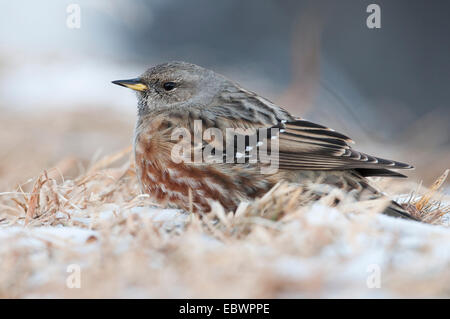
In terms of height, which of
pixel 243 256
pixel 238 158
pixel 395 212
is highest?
pixel 238 158

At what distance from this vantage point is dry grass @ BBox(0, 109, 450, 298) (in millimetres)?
2252

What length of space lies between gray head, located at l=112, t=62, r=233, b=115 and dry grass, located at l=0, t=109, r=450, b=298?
5.38ft

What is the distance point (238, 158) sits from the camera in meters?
3.70

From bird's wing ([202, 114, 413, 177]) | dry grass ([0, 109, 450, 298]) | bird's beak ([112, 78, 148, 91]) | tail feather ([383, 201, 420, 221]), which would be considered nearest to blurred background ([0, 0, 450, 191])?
bird's beak ([112, 78, 148, 91])

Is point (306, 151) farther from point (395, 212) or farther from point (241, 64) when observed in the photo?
point (241, 64)

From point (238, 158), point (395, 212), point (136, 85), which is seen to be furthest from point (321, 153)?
point (136, 85)

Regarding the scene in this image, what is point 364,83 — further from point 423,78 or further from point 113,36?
point 113,36

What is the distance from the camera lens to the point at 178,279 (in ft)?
7.65

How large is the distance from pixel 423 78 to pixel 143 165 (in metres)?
8.78

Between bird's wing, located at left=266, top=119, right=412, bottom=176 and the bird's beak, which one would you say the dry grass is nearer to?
bird's wing, located at left=266, top=119, right=412, bottom=176

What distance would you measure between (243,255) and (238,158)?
4.66ft

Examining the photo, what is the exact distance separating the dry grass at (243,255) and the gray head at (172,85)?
5.38 ft

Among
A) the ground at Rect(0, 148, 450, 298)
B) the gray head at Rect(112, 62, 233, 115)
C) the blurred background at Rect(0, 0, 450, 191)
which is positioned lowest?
the ground at Rect(0, 148, 450, 298)

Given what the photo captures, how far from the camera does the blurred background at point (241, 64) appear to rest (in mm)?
7953
